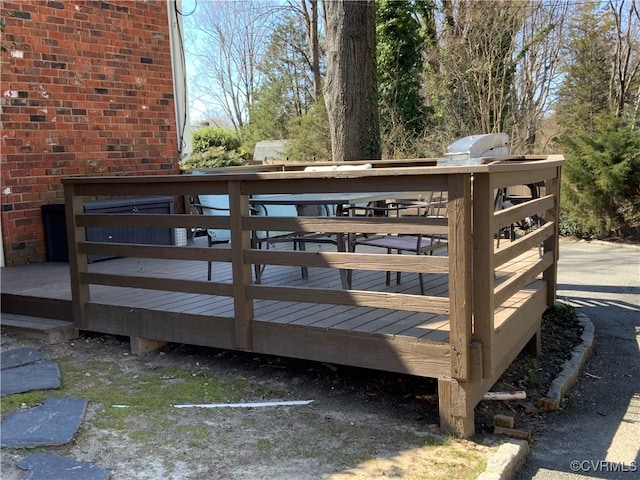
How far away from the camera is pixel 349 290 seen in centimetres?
350

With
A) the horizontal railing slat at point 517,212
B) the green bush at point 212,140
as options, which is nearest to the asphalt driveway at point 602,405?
the horizontal railing slat at point 517,212

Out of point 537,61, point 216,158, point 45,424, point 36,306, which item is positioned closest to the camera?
point 45,424

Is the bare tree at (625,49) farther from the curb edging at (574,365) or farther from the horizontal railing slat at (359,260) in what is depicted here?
the horizontal railing slat at (359,260)

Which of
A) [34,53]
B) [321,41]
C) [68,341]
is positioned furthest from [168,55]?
[321,41]

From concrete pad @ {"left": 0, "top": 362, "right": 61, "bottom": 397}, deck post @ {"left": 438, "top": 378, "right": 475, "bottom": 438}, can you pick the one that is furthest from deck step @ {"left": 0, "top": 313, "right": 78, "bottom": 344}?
deck post @ {"left": 438, "top": 378, "right": 475, "bottom": 438}

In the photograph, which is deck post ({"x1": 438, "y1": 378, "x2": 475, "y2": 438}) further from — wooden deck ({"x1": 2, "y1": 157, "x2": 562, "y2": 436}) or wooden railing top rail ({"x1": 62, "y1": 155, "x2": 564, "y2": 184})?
wooden railing top rail ({"x1": 62, "y1": 155, "x2": 564, "y2": 184})

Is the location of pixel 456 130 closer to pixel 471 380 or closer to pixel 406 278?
pixel 406 278

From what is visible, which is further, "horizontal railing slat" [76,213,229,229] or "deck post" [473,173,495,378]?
"horizontal railing slat" [76,213,229,229]

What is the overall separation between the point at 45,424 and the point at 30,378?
0.77m

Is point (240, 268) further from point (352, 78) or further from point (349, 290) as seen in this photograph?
point (352, 78)

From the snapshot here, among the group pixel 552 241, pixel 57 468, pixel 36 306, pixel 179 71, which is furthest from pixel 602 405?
→ pixel 179 71

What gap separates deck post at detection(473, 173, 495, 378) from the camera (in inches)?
118

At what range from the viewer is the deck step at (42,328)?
14.4 ft

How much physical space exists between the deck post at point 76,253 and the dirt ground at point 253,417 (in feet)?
1.02
